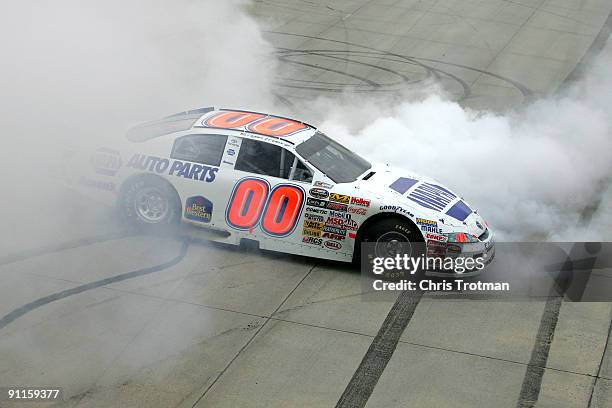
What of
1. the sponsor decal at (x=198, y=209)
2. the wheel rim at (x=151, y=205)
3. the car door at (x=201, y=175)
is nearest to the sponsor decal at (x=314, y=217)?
the car door at (x=201, y=175)

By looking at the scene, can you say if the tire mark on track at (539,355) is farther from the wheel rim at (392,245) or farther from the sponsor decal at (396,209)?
the sponsor decal at (396,209)

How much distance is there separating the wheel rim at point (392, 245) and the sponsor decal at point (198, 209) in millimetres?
1641

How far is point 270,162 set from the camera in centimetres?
816

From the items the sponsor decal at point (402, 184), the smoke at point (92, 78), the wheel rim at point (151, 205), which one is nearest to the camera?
the sponsor decal at point (402, 184)

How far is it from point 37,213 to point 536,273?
195 inches

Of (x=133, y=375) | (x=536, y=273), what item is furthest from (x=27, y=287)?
(x=536, y=273)

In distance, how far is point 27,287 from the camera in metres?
7.24

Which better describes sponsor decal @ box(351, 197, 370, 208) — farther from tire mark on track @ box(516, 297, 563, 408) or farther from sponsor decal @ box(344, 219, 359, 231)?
tire mark on track @ box(516, 297, 563, 408)

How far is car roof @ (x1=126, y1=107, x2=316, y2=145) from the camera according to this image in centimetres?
838

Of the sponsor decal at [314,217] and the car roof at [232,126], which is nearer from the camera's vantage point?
the sponsor decal at [314,217]

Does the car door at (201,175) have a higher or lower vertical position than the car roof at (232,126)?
lower

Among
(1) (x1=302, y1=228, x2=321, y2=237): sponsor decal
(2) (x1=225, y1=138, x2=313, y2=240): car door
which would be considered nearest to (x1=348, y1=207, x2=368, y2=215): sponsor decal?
(1) (x1=302, y1=228, x2=321, y2=237): sponsor decal

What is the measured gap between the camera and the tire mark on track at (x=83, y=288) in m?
6.74

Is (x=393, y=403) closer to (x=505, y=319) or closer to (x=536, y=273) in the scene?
(x=505, y=319)
